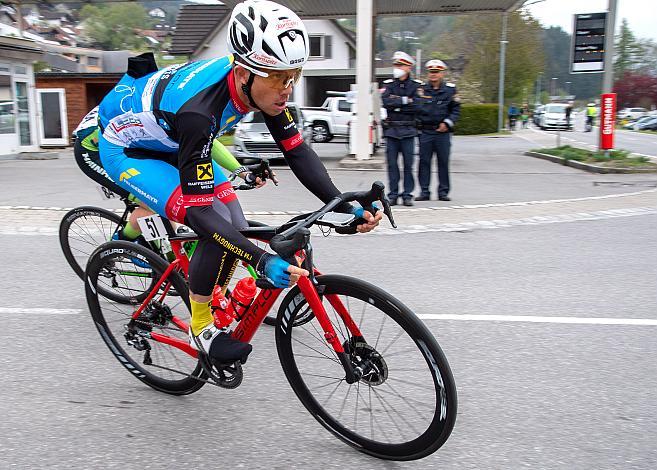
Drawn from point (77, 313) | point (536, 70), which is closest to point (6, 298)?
point (77, 313)

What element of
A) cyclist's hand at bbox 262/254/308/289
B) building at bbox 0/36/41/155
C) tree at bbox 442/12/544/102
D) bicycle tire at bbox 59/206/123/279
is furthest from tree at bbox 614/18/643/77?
cyclist's hand at bbox 262/254/308/289

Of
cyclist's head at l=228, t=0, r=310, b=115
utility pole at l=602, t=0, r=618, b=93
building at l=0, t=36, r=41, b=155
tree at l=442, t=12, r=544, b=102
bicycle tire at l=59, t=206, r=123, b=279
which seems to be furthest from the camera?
tree at l=442, t=12, r=544, b=102

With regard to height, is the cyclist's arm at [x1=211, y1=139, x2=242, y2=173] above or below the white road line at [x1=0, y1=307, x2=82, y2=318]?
above

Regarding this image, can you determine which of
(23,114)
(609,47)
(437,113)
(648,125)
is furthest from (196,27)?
(437,113)

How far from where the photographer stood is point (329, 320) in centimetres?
294

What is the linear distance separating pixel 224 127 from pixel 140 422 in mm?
1568

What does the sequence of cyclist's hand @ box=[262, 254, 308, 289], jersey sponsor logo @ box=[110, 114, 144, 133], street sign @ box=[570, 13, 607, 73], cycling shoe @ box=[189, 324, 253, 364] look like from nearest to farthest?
cyclist's hand @ box=[262, 254, 308, 289] → cycling shoe @ box=[189, 324, 253, 364] → jersey sponsor logo @ box=[110, 114, 144, 133] → street sign @ box=[570, 13, 607, 73]

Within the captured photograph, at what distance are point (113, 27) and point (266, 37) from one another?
13050 cm

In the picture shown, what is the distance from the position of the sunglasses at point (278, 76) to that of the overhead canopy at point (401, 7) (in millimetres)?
19984

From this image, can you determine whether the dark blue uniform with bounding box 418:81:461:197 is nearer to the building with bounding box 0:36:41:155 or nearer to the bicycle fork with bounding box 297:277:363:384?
the bicycle fork with bounding box 297:277:363:384

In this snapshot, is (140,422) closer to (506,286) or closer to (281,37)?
(281,37)

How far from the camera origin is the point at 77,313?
16.5 ft

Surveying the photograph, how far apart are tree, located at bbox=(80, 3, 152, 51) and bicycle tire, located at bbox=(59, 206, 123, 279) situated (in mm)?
116566

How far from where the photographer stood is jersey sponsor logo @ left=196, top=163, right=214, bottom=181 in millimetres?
2850
